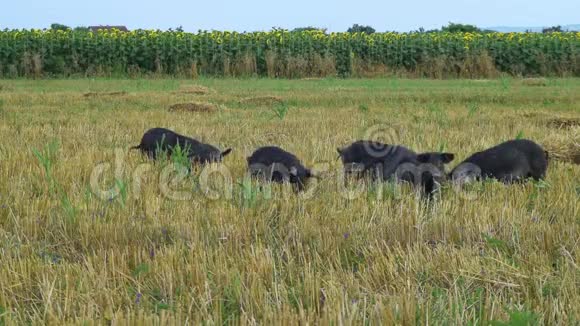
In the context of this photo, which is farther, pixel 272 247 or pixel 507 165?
pixel 507 165

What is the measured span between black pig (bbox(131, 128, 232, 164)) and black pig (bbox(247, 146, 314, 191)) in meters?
0.42

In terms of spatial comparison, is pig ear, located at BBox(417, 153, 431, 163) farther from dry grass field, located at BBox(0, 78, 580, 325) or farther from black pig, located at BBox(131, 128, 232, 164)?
black pig, located at BBox(131, 128, 232, 164)

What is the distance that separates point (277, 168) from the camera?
14.8 feet

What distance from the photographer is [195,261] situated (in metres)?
2.41

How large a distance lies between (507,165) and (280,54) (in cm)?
1892

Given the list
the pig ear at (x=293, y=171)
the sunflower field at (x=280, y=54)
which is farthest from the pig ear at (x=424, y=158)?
the sunflower field at (x=280, y=54)

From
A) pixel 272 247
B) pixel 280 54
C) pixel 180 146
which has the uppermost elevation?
pixel 280 54

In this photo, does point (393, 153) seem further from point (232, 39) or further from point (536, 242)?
point (232, 39)

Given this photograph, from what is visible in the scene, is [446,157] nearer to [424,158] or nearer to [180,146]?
[424,158]

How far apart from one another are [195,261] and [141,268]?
0.20m

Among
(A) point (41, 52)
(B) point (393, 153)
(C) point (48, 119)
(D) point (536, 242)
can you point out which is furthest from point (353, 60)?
(D) point (536, 242)

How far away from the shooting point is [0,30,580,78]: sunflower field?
21.7 m

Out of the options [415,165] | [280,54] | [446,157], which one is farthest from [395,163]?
[280,54]

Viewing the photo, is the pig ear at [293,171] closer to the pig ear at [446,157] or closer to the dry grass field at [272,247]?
the dry grass field at [272,247]
